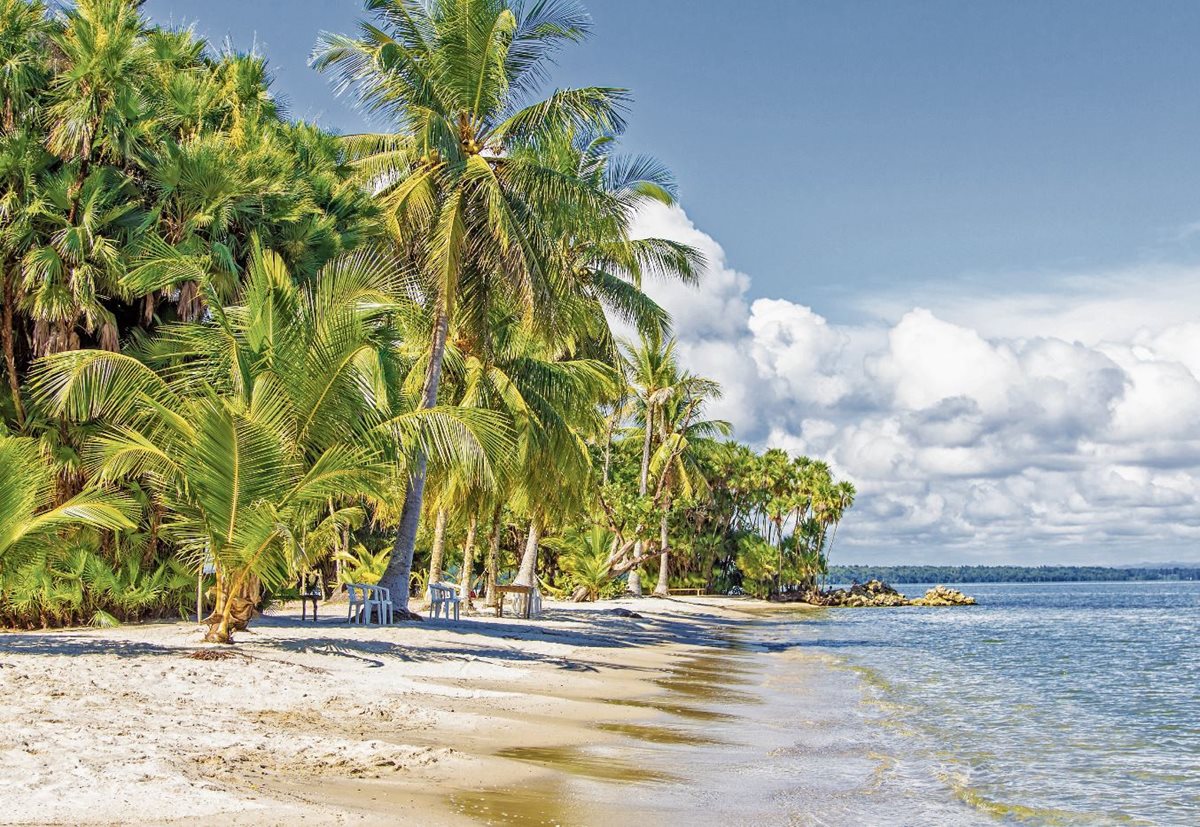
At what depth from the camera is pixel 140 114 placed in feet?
49.8

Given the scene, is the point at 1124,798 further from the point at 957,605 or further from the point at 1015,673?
the point at 957,605

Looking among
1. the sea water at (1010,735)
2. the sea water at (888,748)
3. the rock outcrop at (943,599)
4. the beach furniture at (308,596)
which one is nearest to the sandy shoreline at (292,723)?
the sea water at (888,748)

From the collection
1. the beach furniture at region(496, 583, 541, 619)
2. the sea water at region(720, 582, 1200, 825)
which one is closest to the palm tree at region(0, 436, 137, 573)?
the sea water at region(720, 582, 1200, 825)

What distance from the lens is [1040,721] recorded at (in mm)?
14719

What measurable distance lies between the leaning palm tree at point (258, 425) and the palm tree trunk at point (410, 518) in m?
4.10

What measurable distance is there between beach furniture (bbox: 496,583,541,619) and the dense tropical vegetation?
1.04 m

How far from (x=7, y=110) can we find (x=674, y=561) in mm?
50950

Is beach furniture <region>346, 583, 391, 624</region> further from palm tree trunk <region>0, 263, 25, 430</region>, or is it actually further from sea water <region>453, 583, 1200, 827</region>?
palm tree trunk <region>0, 263, 25, 430</region>

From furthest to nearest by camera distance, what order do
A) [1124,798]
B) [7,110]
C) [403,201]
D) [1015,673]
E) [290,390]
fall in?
[1015,673]
[403,201]
[7,110]
[290,390]
[1124,798]

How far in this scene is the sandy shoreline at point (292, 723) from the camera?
5809 millimetres

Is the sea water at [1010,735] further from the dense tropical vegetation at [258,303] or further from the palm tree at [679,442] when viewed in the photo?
the palm tree at [679,442]

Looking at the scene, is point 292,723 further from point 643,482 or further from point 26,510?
point 643,482

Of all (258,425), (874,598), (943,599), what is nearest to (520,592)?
(258,425)

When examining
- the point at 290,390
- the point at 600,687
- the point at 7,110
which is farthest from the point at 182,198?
the point at 600,687
